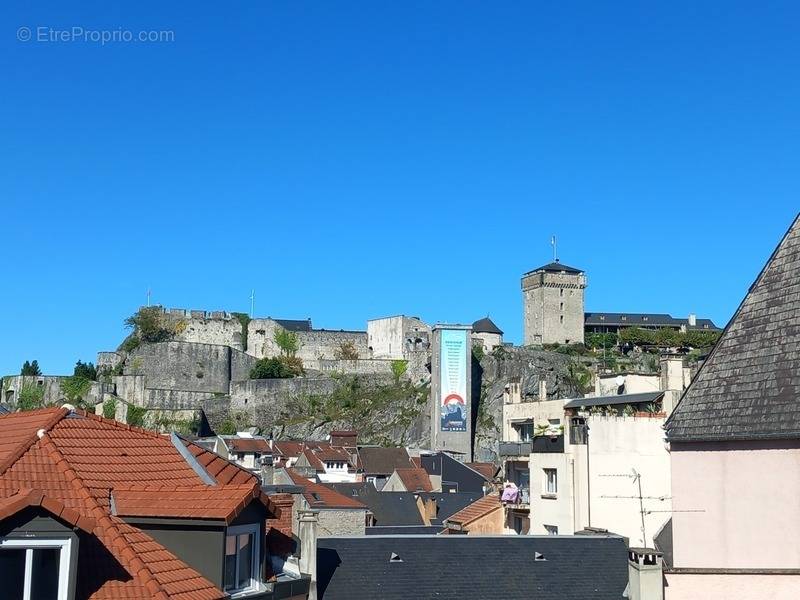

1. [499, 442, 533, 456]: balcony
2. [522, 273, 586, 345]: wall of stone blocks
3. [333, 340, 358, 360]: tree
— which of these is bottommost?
[499, 442, 533, 456]: balcony

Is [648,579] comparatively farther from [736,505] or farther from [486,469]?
[486,469]

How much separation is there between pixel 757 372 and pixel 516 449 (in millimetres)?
19990

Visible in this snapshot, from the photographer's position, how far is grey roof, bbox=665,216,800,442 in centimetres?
957

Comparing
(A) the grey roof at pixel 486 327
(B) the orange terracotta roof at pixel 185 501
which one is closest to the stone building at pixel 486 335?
(A) the grey roof at pixel 486 327

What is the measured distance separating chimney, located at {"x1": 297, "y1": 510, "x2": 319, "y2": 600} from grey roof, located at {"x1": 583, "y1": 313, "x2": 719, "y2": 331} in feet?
285

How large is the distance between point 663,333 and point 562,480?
240ft

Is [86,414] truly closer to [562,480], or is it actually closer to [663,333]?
[562,480]

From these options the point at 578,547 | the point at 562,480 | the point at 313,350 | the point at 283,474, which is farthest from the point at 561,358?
the point at 578,547

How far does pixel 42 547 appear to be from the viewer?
687cm

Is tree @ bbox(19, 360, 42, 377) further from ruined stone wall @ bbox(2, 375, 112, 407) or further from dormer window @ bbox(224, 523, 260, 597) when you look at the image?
dormer window @ bbox(224, 523, 260, 597)

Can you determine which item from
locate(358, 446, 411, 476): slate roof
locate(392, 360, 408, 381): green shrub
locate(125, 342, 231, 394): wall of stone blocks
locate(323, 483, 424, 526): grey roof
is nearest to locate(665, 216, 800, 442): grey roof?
Answer: locate(323, 483, 424, 526): grey roof

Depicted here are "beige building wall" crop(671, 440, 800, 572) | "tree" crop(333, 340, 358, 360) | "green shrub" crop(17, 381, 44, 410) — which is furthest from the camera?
"tree" crop(333, 340, 358, 360)

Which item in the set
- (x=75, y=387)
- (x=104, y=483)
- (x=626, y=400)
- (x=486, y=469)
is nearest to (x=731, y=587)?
(x=104, y=483)

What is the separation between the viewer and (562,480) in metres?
22.9
